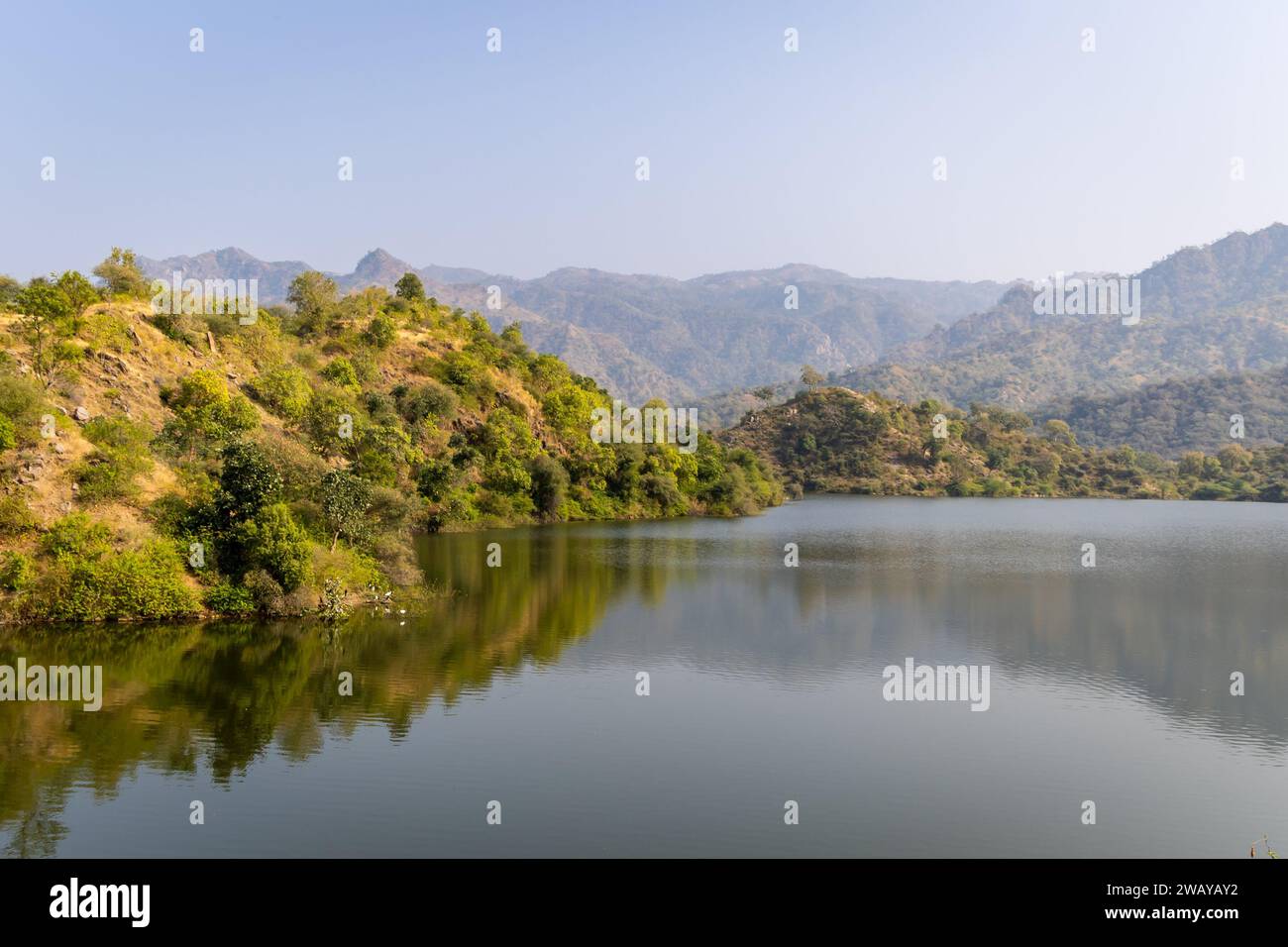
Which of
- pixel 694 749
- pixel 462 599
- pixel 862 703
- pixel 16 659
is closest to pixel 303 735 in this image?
pixel 694 749

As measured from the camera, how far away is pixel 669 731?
1978 centimetres

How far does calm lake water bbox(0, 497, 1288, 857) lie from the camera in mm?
14766

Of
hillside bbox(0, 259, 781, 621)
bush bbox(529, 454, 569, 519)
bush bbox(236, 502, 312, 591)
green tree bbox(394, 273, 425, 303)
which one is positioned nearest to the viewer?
hillside bbox(0, 259, 781, 621)

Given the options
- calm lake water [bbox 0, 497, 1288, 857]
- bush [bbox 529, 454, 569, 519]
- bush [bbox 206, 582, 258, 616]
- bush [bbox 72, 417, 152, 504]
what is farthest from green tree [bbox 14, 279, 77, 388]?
bush [bbox 529, 454, 569, 519]

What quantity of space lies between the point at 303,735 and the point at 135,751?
115 inches

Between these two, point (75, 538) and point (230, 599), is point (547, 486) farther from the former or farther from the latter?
point (75, 538)

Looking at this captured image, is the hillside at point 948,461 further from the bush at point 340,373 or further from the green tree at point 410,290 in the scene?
the bush at point 340,373

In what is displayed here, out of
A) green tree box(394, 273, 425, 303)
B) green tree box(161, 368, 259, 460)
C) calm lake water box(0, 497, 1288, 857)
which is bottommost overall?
calm lake water box(0, 497, 1288, 857)

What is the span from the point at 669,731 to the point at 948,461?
371ft

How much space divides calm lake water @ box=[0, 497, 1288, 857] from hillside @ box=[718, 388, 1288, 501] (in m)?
86.4

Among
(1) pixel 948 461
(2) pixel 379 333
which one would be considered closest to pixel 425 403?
(2) pixel 379 333

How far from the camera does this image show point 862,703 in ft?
72.4

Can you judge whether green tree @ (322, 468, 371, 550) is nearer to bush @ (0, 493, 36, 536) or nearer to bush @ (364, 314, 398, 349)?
bush @ (0, 493, 36, 536)

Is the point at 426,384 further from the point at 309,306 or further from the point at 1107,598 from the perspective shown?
the point at 1107,598
